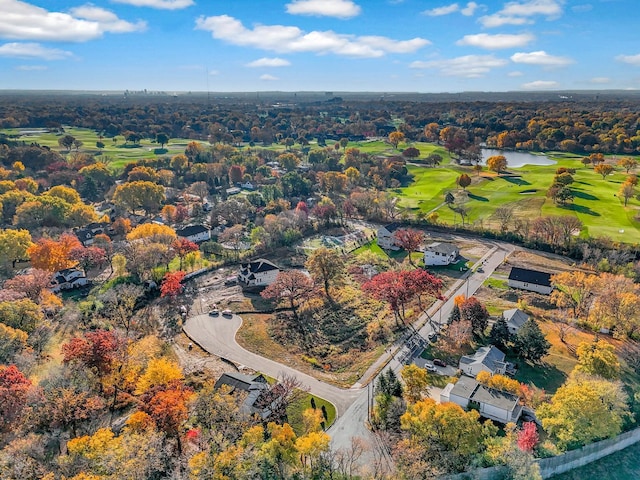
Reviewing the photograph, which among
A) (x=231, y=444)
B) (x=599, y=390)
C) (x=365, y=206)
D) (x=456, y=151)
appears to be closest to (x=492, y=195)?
(x=365, y=206)

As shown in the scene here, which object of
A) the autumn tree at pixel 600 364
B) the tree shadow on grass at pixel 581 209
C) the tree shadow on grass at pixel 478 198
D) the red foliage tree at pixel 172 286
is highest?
the tree shadow on grass at pixel 581 209

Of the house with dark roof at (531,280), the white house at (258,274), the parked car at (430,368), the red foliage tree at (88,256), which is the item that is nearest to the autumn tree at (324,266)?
the white house at (258,274)

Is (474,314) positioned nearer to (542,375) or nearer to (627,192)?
(542,375)

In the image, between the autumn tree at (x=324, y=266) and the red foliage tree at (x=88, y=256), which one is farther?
the red foliage tree at (x=88, y=256)

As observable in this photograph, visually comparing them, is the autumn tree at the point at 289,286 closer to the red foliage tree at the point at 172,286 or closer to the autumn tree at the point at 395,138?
the red foliage tree at the point at 172,286

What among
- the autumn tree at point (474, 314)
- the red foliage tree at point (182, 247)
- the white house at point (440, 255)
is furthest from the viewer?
the white house at point (440, 255)

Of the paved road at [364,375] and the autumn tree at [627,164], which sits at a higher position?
the autumn tree at [627,164]
